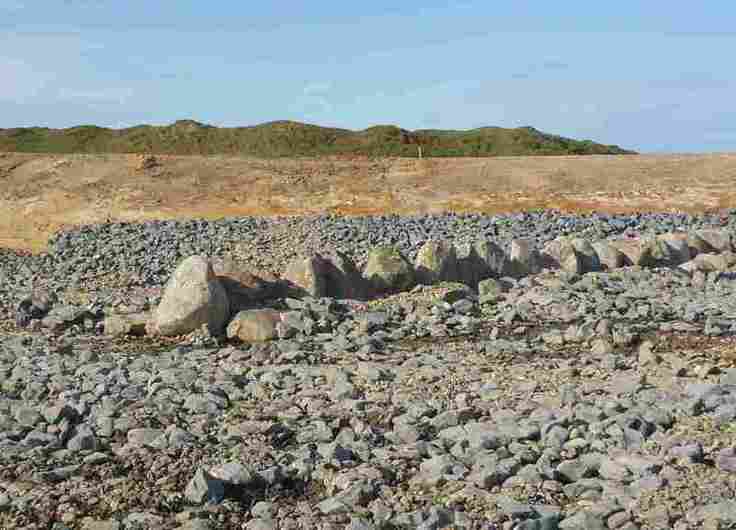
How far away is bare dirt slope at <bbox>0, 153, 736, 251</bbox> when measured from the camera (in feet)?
73.7

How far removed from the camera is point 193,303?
10383 millimetres

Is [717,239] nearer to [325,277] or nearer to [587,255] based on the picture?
[587,255]

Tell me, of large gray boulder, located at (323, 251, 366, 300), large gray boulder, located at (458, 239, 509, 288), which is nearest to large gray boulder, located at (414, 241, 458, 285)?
large gray boulder, located at (458, 239, 509, 288)

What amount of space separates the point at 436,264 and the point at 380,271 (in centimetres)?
84

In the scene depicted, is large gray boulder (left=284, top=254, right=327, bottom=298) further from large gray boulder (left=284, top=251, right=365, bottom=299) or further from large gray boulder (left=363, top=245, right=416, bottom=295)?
large gray boulder (left=363, top=245, right=416, bottom=295)

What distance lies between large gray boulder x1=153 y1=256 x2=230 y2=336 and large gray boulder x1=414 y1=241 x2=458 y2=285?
290cm

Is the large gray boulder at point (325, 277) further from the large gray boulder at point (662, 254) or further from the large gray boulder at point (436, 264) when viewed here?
the large gray boulder at point (662, 254)

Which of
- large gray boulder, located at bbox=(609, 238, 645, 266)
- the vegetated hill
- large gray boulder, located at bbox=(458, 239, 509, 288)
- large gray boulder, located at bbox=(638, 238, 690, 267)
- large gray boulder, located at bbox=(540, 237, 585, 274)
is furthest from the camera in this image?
the vegetated hill

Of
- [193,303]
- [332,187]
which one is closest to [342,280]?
[193,303]

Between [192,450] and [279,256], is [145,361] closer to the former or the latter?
[192,450]

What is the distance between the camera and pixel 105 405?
7387mm

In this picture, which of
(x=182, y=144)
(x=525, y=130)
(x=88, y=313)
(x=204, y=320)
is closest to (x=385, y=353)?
(x=204, y=320)

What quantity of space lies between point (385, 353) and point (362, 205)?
13.5 metres

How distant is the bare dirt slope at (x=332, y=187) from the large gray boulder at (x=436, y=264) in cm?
937
